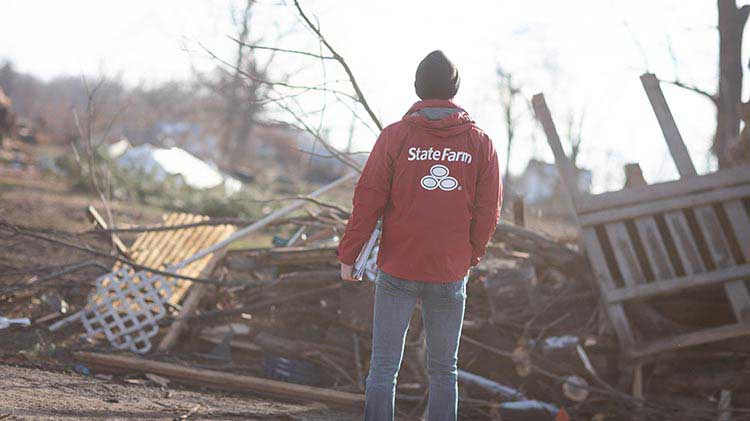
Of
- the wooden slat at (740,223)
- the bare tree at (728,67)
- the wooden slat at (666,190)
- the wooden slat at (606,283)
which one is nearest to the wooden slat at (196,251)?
the wooden slat at (606,283)

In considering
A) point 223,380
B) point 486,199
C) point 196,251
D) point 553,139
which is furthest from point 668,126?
point 196,251

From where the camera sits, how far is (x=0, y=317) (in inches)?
249

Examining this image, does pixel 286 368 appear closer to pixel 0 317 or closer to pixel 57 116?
pixel 0 317

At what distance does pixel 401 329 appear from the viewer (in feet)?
11.4

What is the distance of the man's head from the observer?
344 cm

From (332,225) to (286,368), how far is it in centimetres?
150

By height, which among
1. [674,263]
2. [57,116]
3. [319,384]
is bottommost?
[319,384]

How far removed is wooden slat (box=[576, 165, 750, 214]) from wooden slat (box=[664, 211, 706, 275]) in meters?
0.20

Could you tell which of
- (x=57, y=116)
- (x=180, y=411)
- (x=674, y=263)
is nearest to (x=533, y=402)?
(x=674, y=263)

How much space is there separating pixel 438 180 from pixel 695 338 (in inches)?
137

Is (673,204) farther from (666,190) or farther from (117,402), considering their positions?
(117,402)

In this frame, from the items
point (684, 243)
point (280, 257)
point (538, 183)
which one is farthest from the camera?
point (538, 183)

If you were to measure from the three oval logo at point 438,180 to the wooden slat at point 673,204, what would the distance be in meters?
3.16

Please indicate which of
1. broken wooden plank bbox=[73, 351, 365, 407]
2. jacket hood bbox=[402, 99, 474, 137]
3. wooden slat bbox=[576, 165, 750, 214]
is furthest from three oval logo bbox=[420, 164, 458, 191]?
wooden slat bbox=[576, 165, 750, 214]
